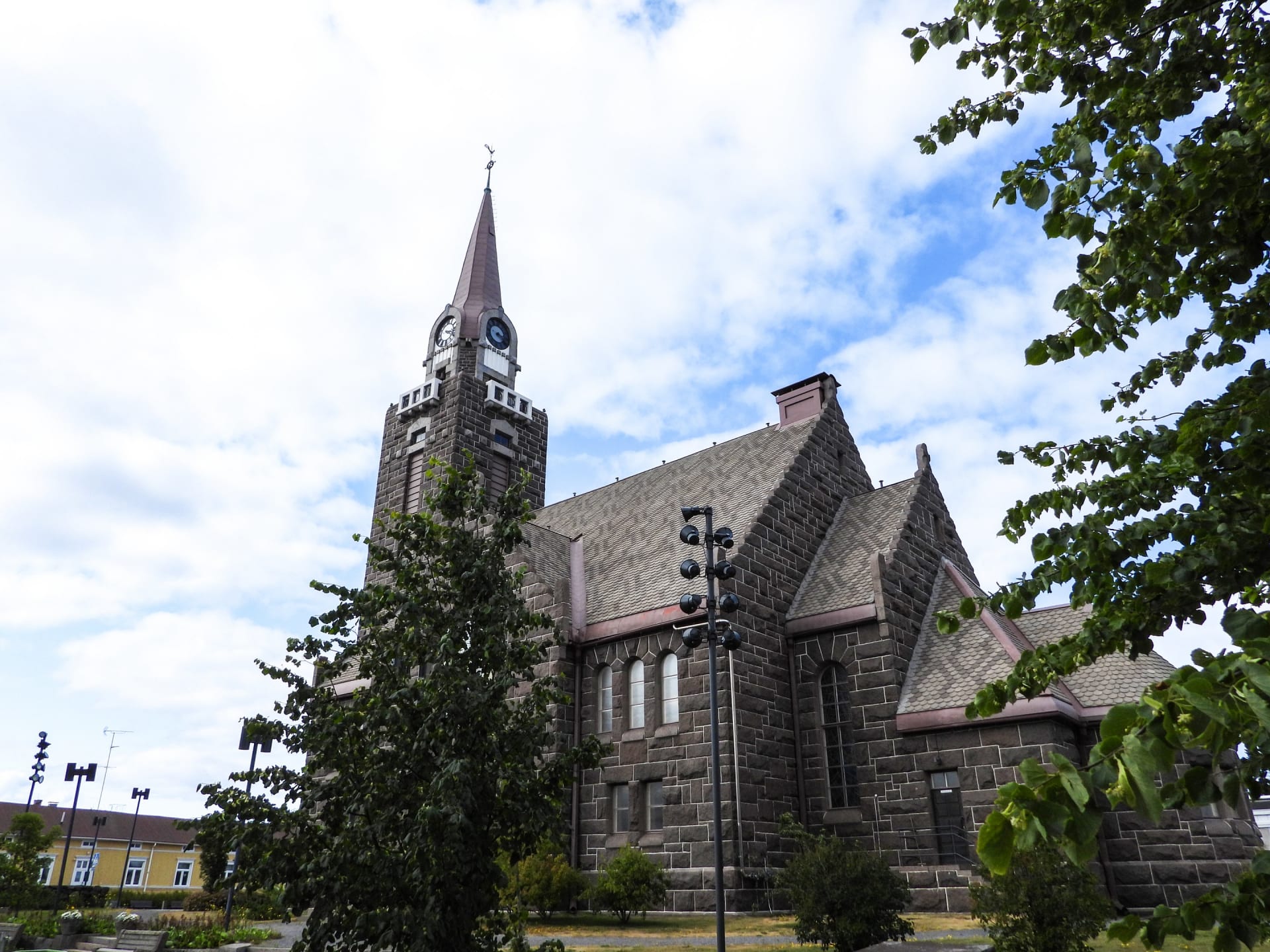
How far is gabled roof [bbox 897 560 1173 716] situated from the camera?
675 inches

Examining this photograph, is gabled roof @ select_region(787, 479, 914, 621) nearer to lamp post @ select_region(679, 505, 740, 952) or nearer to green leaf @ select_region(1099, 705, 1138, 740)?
lamp post @ select_region(679, 505, 740, 952)

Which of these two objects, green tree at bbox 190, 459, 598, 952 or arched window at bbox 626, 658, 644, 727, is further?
arched window at bbox 626, 658, 644, 727

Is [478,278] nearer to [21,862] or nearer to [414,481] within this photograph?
[414,481]

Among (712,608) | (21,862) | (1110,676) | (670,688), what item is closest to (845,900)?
(712,608)

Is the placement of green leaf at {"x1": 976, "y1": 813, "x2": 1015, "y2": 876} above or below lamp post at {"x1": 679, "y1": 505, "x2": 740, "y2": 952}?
below

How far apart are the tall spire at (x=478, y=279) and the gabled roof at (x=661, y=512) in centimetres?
938

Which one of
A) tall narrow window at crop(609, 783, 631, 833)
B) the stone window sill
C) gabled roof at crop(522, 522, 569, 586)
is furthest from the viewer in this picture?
gabled roof at crop(522, 522, 569, 586)

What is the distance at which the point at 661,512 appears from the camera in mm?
25609

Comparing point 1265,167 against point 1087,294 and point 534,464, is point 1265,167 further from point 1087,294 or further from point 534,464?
point 534,464

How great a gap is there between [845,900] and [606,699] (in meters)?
10.1

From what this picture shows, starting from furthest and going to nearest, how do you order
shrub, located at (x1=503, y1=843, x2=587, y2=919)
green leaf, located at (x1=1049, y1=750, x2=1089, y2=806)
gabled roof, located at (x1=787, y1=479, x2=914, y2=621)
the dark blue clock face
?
the dark blue clock face < gabled roof, located at (x1=787, y1=479, x2=914, y2=621) < shrub, located at (x1=503, y1=843, x2=587, y2=919) < green leaf, located at (x1=1049, y1=750, x2=1089, y2=806)

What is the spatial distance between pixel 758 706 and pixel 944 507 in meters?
9.04

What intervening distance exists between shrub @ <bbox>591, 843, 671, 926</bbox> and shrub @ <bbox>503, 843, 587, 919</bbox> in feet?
1.83

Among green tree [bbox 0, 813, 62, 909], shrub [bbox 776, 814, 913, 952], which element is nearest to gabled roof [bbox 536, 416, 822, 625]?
shrub [bbox 776, 814, 913, 952]
